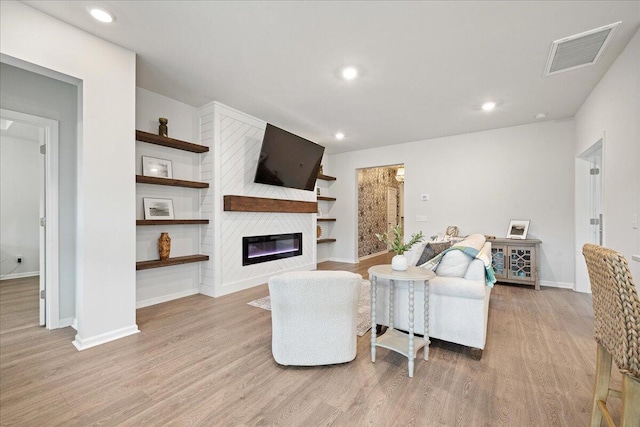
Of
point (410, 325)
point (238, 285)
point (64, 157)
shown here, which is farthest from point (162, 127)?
point (410, 325)

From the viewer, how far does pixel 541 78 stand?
3.01 meters

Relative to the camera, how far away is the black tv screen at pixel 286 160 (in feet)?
13.5

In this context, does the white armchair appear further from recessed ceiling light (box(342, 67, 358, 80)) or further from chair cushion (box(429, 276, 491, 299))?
recessed ceiling light (box(342, 67, 358, 80))

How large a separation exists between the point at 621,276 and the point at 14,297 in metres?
5.92

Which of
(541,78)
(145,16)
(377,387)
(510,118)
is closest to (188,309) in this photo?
(377,387)

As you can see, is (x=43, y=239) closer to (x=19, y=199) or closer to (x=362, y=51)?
(x=19, y=199)

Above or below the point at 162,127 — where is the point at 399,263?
below

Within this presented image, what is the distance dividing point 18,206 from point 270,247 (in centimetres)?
463

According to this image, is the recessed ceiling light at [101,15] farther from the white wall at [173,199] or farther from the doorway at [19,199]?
the doorway at [19,199]

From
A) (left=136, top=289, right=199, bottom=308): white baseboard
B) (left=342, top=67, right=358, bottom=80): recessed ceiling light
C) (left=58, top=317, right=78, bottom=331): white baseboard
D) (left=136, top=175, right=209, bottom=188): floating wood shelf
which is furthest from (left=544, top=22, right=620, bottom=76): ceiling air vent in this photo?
(left=58, top=317, right=78, bottom=331): white baseboard

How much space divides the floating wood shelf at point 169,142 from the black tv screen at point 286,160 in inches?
32.9

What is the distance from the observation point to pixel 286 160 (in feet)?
14.7

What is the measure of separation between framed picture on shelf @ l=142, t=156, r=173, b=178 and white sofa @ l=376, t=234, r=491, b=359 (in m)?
3.12

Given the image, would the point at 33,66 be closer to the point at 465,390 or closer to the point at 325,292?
the point at 325,292
